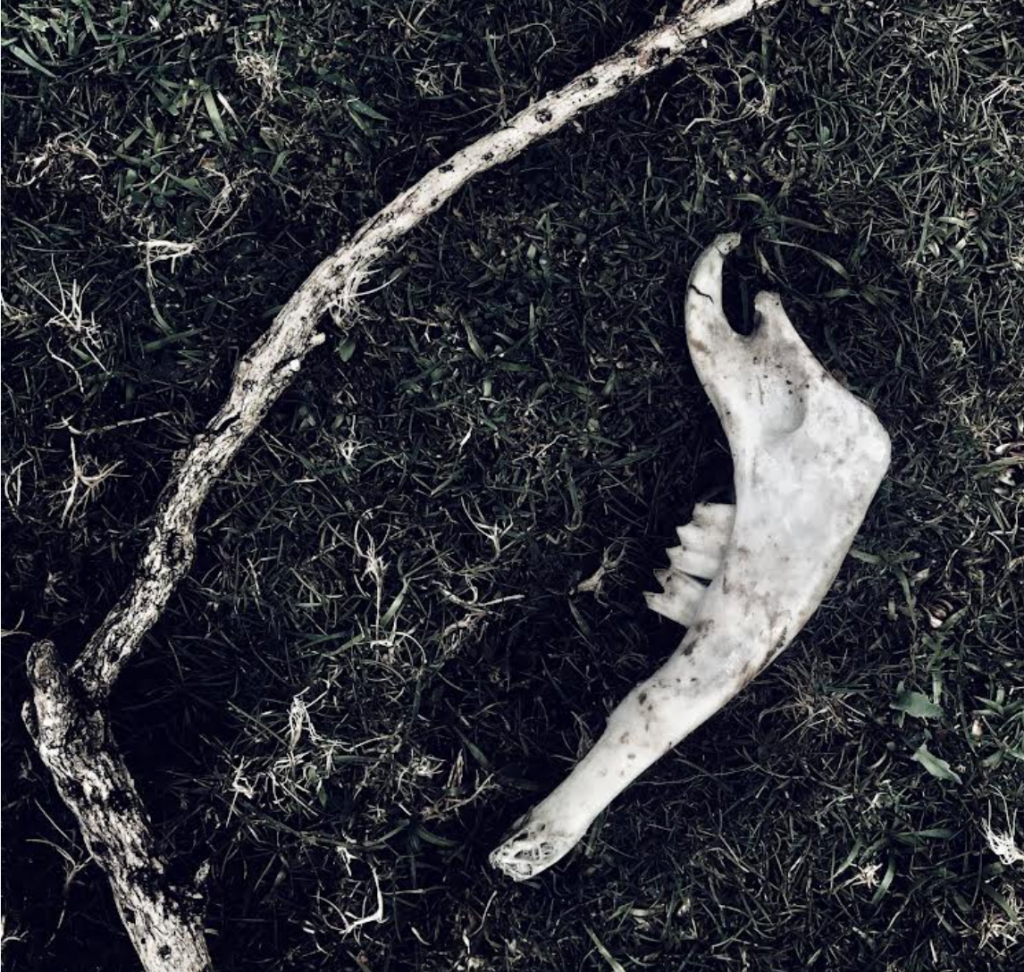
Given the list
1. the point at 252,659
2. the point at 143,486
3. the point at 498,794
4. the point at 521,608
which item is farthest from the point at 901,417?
the point at 143,486

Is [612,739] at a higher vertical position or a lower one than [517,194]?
lower

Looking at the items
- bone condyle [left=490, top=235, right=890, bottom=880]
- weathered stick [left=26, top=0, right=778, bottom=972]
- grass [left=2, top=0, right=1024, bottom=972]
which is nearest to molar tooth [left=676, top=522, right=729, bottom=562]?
bone condyle [left=490, top=235, right=890, bottom=880]

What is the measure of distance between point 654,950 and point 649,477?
1.56 meters

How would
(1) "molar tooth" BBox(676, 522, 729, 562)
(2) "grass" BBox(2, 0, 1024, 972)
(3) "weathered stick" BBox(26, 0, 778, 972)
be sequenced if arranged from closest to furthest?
(3) "weathered stick" BBox(26, 0, 778, 972)
(1) "molar tooth" BBox(676, 522, 729, 562)
(2) "grass" BBox(2, 0, 1024, 972)

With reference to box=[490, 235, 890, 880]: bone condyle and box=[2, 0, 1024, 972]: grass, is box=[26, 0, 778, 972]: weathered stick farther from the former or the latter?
box=[490, 235, 890, 880]: bone condyle

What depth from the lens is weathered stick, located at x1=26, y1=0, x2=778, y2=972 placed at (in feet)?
10.2

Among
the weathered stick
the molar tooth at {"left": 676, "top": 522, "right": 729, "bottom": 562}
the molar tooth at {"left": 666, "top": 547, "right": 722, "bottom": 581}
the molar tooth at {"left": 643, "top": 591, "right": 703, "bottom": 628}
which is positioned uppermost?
the weathered stick

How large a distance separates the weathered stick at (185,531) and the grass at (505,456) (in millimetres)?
161

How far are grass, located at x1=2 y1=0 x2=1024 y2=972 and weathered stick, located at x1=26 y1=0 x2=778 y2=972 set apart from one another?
16cm

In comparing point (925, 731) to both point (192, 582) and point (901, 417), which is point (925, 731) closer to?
point (901, 417)

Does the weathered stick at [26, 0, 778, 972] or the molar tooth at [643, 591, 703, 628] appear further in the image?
the molar tooth at [643, 591, 703, 628]

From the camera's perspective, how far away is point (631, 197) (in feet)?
11.2

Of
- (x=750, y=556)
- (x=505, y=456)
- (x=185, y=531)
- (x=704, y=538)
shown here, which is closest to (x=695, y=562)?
(x=704, y=538)

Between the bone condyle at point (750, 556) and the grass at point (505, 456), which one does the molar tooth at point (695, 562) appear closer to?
the bone condyle at point (750, 556)
